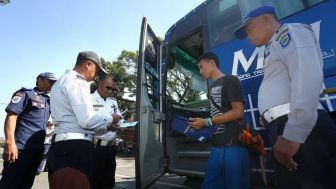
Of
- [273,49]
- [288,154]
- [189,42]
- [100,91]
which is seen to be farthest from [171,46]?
[288,154]

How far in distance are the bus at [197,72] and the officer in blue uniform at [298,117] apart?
1.05m

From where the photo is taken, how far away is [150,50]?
4.16 meters

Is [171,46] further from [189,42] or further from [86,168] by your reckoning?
[86,168]

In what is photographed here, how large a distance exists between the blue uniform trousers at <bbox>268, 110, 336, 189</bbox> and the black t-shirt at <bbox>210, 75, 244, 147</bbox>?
2.81ft

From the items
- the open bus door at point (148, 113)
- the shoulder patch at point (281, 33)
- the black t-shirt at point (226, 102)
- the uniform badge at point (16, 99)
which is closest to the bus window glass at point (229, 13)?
the open bus door at point (148, 113)

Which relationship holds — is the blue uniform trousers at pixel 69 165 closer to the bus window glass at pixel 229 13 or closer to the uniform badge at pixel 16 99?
the uniform badge at pixel 16 99

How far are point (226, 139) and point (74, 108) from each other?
1.28m

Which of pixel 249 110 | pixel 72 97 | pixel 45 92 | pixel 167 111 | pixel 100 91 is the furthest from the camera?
pixel 167 111

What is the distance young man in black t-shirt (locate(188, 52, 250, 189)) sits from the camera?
2.34 meters

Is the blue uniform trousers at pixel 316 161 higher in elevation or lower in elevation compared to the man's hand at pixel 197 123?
lower

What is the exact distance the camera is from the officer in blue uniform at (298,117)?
56.6 inches

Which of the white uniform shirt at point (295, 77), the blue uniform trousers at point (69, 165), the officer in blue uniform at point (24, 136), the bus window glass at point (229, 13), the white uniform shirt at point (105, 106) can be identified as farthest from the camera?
the white uniform shirt at point (105, 106)

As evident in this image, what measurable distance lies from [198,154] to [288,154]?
267cm

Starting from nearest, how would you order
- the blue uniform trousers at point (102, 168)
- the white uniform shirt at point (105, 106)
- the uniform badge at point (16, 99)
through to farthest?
the uniform badge at point (16, 99) → the blue uniform trousers at point (102, 168) → the white uniform shirt at point (105, 106)
